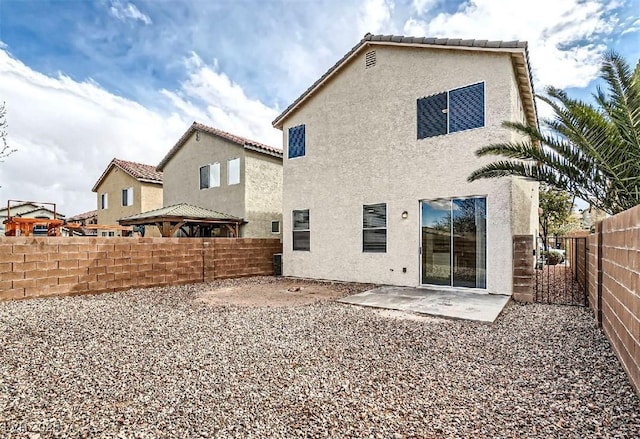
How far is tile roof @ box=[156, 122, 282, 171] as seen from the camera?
17.9 metres

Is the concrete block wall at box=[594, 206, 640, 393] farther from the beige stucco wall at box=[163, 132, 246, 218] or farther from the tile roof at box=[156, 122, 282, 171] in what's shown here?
the tile roof at box=[156, 122, 282, 171]

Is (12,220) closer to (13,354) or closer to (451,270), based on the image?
(13,354)

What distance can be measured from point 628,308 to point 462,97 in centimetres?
781

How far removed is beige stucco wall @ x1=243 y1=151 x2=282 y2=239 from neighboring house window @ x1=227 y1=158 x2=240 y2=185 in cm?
65

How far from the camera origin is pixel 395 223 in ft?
36.9

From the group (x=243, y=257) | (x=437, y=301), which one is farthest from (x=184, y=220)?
(x=437, y=301)

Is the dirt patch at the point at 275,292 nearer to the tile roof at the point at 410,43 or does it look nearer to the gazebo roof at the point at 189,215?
the gazebo roof at the point at 189,215

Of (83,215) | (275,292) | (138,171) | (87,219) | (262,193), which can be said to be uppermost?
(138,171)

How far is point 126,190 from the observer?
26.0 meters

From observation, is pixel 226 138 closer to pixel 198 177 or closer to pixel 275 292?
pixel 198 177

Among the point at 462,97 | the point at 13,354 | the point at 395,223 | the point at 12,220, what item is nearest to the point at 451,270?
the point at 395,223

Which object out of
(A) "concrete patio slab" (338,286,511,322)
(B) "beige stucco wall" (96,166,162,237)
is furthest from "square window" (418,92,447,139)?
(B) "beige stucco wall" (96,166,162,237)

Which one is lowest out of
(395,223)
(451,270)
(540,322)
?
(540,322)

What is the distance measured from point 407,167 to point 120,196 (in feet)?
79.6
